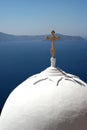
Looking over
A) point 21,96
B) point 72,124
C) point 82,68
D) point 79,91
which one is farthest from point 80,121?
point 82,68

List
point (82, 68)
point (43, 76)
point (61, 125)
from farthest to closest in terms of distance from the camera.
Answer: point (82, 68) < point (43, 76) < point (61, 125)

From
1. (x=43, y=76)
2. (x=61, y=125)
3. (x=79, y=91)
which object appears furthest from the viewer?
(x=43, y=76)

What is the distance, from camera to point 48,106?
8336 millimetres

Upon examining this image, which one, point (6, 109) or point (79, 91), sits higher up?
point (79, 91)

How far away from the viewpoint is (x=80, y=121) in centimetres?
823

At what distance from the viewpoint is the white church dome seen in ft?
26.9

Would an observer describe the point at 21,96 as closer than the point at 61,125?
No

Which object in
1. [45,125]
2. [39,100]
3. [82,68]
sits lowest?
[82,68]

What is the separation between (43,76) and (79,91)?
130 centimetres

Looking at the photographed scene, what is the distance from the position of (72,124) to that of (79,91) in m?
1.07

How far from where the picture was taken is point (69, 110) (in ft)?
27.3

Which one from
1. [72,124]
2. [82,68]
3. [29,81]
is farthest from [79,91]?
[82,68]

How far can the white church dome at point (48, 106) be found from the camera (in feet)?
26.9

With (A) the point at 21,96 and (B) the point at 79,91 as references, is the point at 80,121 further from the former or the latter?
(A) the point at 21,96
